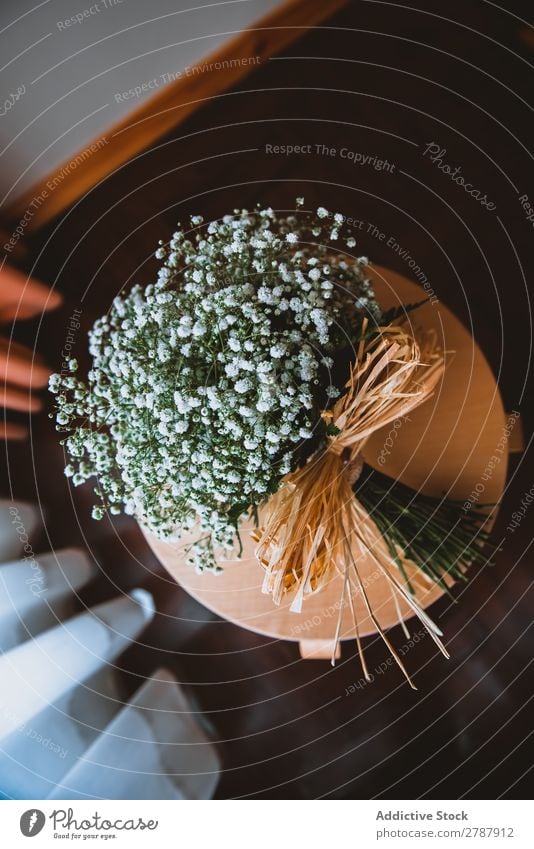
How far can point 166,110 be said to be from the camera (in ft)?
3.45

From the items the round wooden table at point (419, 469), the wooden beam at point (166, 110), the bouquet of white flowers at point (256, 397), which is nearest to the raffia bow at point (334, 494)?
the bouquet of white flowers at point (256, 397)

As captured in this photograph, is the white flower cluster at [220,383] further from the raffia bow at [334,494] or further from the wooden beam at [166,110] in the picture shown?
the wooden beam at [166,110]

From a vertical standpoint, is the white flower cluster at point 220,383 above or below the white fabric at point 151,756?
above

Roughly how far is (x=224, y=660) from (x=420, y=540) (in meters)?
0.49

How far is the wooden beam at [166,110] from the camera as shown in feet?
3.20

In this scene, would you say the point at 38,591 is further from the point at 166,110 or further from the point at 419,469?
the point at 166,110

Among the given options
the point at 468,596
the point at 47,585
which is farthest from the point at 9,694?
the point at 468,596

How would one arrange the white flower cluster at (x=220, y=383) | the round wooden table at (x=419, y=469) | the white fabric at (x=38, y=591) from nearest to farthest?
the white flower cluster at (x=220, y=383) < the round wooden table at (x=419, y=469) < the white fabric at (x=38, y=591)

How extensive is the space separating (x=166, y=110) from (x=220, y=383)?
686mm

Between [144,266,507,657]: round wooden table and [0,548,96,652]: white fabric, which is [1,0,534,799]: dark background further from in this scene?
[144,266,507,657]: round wooden table

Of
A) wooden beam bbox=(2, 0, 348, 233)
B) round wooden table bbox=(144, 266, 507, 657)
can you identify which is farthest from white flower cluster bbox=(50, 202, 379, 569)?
wooden beam bbox=(2, 0, 348, 233)

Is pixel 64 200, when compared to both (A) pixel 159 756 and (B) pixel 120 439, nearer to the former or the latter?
(B) pixel 120 439

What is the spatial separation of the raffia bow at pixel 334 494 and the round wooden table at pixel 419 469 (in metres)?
0.13

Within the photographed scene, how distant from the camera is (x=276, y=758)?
3.42 ft
